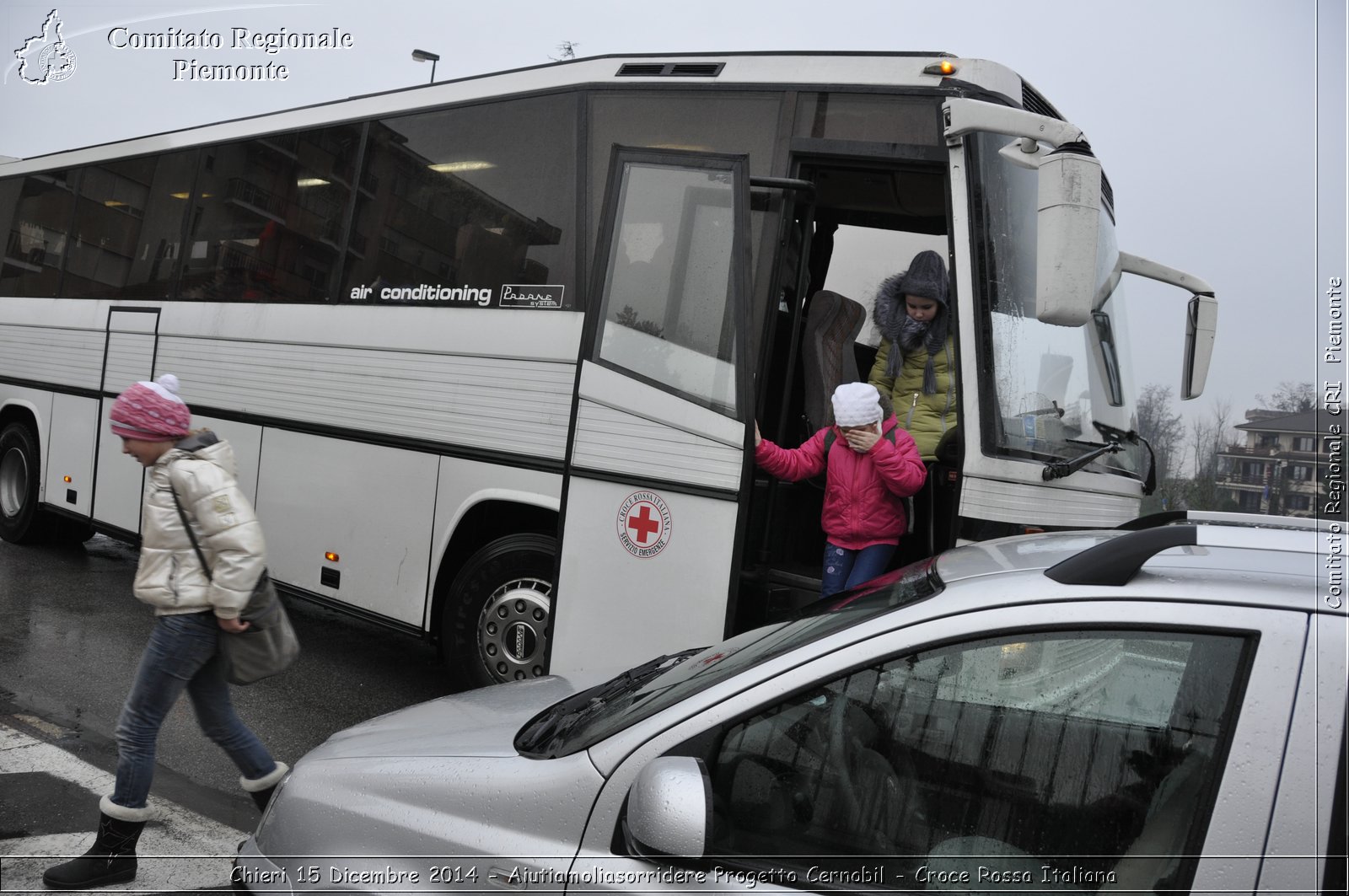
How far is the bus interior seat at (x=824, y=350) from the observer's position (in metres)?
5.39

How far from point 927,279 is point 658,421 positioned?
1.55 meters

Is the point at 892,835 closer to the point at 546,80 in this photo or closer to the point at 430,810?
the point at 430,810

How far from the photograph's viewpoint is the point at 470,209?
6.01 m

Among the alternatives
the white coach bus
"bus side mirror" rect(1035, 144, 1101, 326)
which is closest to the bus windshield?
the white coach bus

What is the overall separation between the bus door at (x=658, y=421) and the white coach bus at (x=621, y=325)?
0.05 ft

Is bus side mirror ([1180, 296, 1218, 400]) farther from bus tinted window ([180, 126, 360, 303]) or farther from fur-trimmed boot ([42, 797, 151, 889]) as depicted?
fur-trimmed boot ([42, 797, 151, 889])

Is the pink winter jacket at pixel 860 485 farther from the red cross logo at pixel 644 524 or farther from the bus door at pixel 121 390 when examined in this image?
the bus door at pixel 121 390

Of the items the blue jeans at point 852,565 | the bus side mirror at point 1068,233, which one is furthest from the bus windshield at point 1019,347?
the blue jeans at point 852,565

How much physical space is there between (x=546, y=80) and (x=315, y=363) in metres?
2.40

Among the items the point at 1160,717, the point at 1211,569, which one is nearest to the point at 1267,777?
the point at 1160,717

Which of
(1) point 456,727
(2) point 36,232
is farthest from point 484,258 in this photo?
(2) point 36,232

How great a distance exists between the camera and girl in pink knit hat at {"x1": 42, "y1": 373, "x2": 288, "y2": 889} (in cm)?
364

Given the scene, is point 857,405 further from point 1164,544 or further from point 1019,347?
point 1164,544

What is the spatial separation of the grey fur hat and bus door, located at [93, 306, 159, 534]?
5.94m
